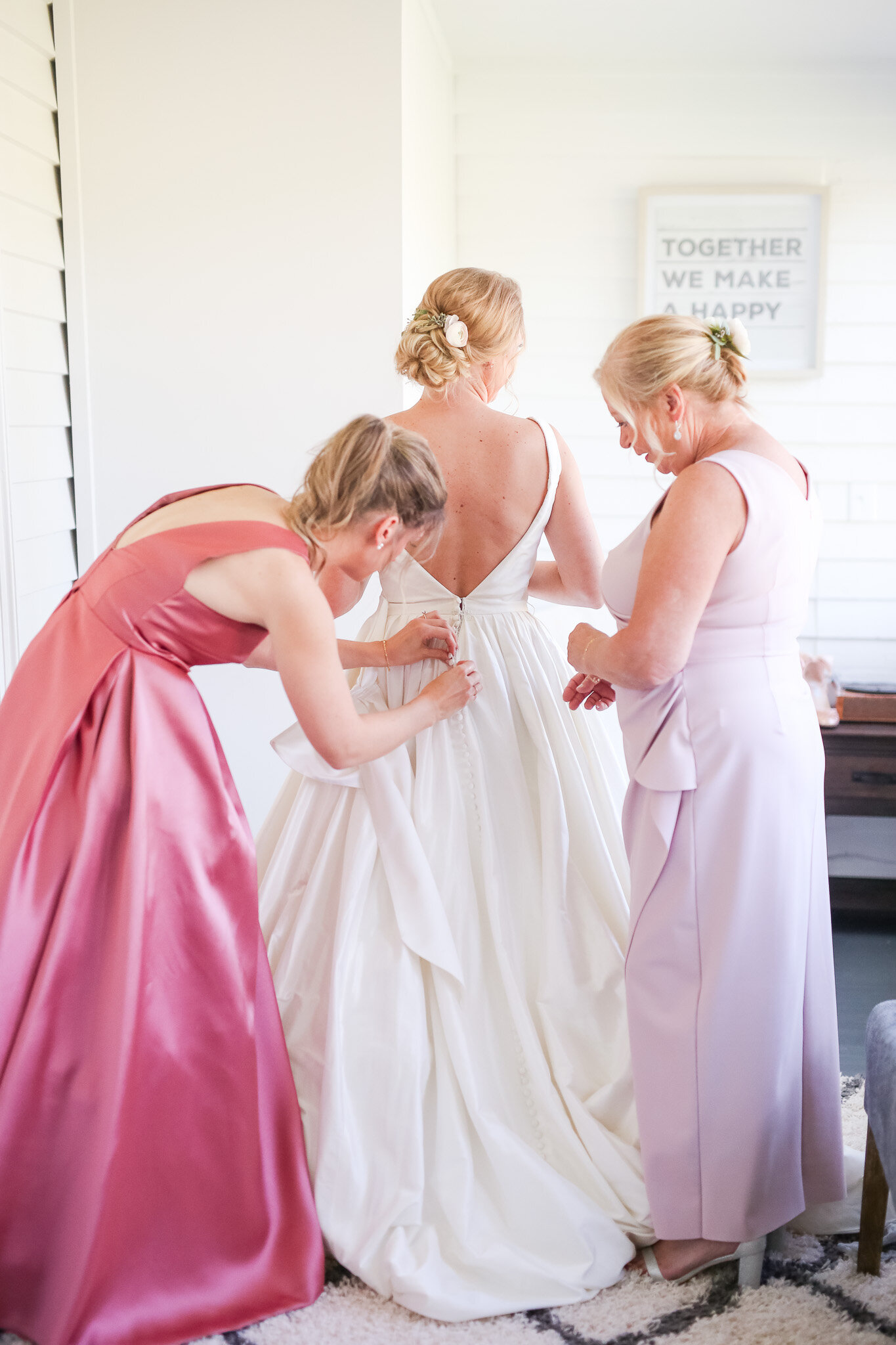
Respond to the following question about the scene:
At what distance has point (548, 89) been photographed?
3590 mm

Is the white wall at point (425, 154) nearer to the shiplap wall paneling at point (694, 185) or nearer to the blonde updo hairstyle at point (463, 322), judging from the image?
the shiplap wall paneling at point (694, 185)

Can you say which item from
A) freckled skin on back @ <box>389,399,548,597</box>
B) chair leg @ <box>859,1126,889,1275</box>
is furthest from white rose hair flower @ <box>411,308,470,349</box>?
chair leg @ <box>859,1126,889,1275</box>

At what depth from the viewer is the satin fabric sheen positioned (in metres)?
1.56

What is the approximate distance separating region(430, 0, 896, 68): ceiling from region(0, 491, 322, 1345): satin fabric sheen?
7.80 feet

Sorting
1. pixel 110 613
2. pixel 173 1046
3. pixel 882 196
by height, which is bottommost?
pixel 173 1046

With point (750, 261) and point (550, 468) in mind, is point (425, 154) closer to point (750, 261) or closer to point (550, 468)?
point (750, 261)

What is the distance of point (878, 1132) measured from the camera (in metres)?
1.61

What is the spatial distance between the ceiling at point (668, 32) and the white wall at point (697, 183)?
62 millimetres

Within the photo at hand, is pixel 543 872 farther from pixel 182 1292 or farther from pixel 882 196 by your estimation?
pixel 882 196

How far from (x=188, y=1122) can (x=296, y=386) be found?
1924 millimetres

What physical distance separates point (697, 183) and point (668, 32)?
0.45m

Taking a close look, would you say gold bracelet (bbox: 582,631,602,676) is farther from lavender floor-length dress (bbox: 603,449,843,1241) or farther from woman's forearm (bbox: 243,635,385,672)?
woman's forearm (bbox: 243,635,385,672)

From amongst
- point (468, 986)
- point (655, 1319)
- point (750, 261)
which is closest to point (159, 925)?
point (468, 986)

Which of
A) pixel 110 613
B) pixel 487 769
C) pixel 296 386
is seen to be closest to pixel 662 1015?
pixel 487 769
